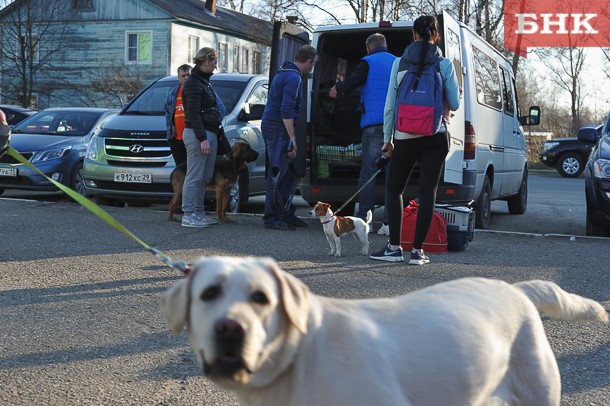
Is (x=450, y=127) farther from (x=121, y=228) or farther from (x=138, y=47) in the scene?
(x=138, y=47)

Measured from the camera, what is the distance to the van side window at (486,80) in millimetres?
10338

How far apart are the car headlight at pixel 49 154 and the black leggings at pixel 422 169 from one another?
7.44 m

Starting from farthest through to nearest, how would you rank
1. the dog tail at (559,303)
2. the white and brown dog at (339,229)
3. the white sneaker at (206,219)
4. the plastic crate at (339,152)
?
the plastic crate at (339,152) → the white sneaker at (206,219) → the white and brown dog at (339,229) → the dog tail at (559,303)

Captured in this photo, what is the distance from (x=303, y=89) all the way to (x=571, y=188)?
13421 millimetres

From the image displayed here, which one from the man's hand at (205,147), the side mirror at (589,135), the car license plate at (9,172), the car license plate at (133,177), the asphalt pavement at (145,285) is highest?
the side mirror at (589,135)

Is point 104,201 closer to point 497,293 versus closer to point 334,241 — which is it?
point 334,241

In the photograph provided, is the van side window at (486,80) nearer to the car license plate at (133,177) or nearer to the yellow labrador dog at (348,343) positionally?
the car license plate at (133,177)

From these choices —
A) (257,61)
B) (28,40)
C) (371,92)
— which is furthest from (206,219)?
(257,61)

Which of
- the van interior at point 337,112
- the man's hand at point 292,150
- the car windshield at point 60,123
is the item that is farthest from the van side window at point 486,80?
the car windshield at point 60,123

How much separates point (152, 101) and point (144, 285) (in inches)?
254

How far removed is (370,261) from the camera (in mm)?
7922

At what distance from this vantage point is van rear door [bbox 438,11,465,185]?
29.6 ft

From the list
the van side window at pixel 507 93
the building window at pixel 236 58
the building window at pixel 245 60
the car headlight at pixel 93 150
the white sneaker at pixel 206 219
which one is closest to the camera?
the white sneaker at pixel 206 219

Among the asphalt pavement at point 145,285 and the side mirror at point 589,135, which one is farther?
the side mirror at point 589,135
